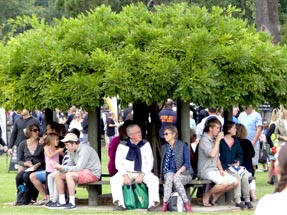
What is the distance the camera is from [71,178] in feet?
48.5

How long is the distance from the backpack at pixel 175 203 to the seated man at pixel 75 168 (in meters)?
1.36

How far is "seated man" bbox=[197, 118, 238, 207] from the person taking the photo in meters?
14.9

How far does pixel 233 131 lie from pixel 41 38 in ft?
11.8

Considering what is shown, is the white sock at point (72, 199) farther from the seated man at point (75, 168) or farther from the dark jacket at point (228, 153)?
the dark jacket at point (228, 153)

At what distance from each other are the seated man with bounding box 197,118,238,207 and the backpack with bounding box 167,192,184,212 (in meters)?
0.80

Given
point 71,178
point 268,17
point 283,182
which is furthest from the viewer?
point 268,17

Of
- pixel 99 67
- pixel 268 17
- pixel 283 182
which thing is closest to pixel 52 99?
pixel 99 67

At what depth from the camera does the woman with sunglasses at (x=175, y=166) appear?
14.4m

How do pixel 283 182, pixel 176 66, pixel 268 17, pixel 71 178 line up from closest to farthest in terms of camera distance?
1. pixel 283 182
2. pixel 176 66
3. pixel 71 178
4. pixel 268 17

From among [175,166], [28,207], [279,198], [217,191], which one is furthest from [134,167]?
[279,198]

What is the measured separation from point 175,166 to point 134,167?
2.16ft

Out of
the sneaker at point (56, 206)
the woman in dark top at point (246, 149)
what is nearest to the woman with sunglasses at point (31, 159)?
the sneaker at point (56, 206)


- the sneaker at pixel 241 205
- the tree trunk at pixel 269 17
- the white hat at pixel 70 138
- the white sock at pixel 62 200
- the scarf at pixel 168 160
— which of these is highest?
the tree trunk at pixel 269 17

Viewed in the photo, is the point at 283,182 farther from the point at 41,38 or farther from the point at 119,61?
the point at 41,38
